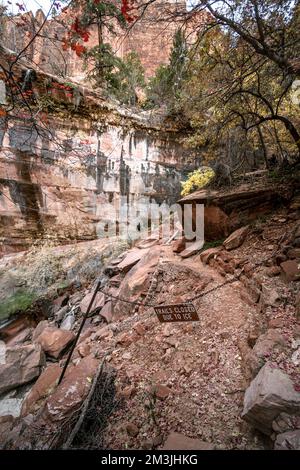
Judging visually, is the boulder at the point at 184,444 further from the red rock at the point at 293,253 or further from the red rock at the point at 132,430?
the red rock at the point at 293,253

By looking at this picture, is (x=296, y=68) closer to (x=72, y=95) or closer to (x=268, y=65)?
(x=268, y=65)

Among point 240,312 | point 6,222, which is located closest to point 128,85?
point 6,222

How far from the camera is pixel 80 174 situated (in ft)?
32.2

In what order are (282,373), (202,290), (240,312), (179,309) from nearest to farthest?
1. (282,373)
2. (179,309)
3. (240,312)
4. (202,290)

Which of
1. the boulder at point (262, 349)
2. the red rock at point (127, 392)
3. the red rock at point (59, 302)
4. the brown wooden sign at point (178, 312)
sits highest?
the brown wooden sign at point (178, 312)

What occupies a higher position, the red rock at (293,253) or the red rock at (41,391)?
the red rock at (293,253)

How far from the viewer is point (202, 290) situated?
429cm

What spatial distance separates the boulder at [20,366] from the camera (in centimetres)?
449

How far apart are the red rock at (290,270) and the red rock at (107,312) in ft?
11.4

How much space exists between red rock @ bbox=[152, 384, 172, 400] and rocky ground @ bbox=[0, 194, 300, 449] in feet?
0.04

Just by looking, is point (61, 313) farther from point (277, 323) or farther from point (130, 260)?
point (277, 323)

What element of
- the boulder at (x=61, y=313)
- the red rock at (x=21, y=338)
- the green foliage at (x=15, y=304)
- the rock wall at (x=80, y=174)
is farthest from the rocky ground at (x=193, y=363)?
the rock wall at (x=80, y=174)

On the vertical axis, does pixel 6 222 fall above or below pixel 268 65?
below
